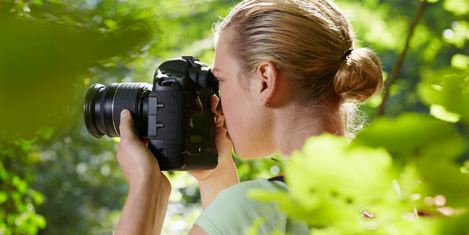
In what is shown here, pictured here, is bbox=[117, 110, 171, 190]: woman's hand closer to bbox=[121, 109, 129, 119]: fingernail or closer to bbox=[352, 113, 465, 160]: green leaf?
bbox=[121, 109, 129, 119]: fingernail

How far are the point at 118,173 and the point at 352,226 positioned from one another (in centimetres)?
472

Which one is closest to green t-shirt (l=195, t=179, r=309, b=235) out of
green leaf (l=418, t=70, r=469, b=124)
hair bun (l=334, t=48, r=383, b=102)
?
hair bun (l=334, t=48, r=383, b=102)

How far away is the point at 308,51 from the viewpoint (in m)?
0.82

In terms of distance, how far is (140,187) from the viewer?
82cm

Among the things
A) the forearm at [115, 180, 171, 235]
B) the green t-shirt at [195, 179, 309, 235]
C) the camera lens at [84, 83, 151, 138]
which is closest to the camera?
the green t-shirt at [195, 179, 309, 235]

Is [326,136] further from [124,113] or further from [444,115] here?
[124,113]

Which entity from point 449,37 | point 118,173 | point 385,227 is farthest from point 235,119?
point 118,173

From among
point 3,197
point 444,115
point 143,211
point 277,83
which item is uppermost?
point 444,115

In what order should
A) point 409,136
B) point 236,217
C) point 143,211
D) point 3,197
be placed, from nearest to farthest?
1. point 409,136
2. point 236,217
3. point 143,211
4. point 3,197

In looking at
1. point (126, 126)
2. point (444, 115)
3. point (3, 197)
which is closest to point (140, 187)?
point (126, 126)

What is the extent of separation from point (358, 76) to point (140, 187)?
1.23 ft

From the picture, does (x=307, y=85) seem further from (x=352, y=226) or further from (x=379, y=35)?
(x=379, y=35)

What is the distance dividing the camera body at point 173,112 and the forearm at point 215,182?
65mm

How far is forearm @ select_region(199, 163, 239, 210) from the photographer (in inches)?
42.5
